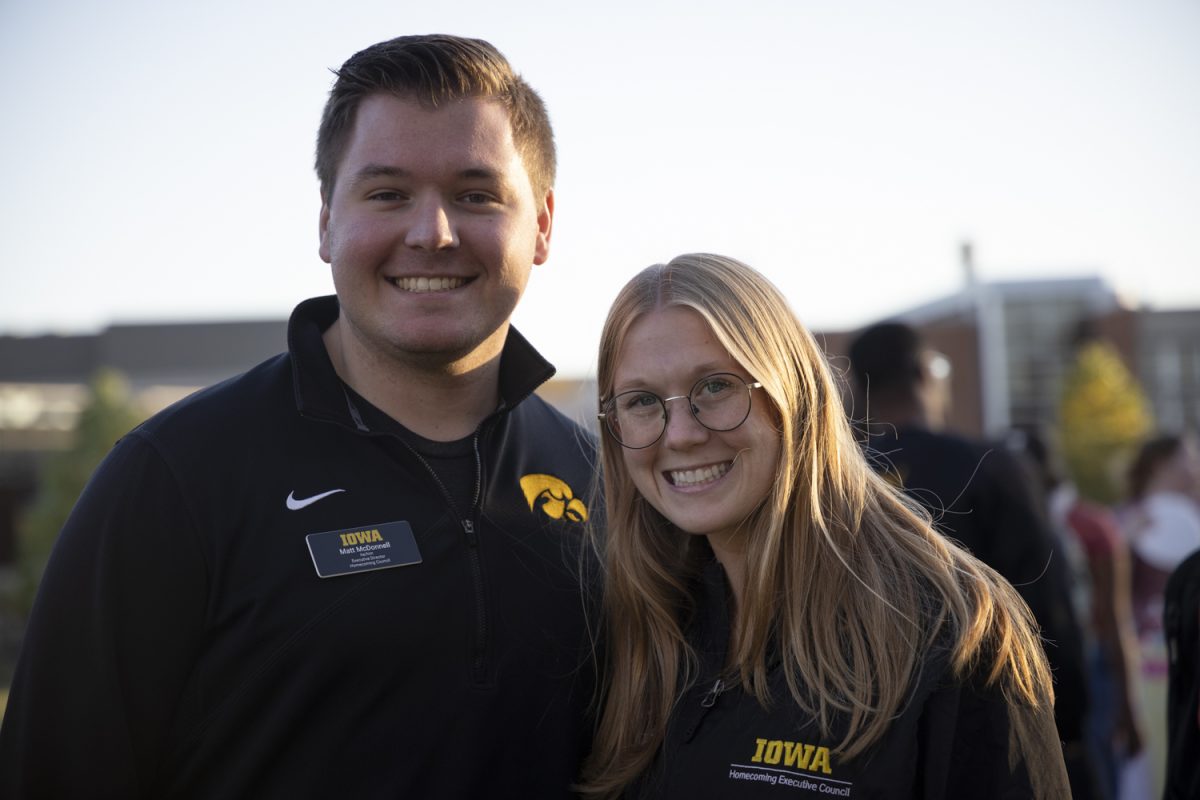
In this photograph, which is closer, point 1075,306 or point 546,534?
point 546,534

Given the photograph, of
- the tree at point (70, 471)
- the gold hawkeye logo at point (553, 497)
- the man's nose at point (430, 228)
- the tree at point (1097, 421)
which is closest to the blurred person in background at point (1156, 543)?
the gold hawkeye logo at point (553, 497)

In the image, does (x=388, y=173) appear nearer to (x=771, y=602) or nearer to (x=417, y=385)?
(x=417, y=385)

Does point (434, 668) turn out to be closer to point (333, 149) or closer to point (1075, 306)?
point (333, 149)

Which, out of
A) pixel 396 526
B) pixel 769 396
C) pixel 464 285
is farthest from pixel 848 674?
pixel 464 285

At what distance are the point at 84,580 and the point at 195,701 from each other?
0.38 metres

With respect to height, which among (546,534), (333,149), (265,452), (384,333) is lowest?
(546,534)

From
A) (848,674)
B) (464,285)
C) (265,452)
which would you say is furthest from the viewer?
(464,285)

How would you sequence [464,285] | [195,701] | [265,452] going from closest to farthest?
[195,701] → [265,452] → [464,285]

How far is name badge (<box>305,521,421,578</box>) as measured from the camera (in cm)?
259

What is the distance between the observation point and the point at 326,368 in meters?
2.89

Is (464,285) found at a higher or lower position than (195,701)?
higher

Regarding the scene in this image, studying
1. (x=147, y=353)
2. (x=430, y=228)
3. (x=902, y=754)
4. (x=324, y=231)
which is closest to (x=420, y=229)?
(x=430, y=228)

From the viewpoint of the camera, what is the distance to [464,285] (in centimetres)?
290

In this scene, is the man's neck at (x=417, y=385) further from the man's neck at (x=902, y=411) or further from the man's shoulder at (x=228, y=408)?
the man's neck at (x=902, y=411)
